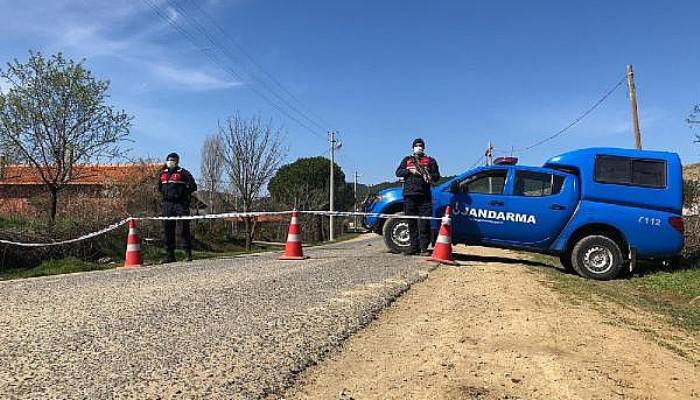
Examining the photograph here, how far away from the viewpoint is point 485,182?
9711 mm

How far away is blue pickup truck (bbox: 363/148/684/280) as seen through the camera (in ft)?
30.2

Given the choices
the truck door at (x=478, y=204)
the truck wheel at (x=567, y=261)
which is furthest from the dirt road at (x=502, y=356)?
the truck wheel at (x=567, y=261)

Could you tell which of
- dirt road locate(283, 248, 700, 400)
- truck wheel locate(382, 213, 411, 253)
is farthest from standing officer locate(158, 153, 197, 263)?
dirt road locate(283, 248, 700, 400)

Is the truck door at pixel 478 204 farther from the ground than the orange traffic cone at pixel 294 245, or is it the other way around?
the truck door at pixel 478 204

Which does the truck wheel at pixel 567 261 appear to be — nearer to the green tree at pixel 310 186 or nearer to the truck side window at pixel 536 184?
the truck side window at pixel 536 184

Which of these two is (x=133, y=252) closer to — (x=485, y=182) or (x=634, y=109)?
(x=485, y=182)

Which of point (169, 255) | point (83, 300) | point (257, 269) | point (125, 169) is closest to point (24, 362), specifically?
point (83, 300)

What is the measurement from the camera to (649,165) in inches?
375

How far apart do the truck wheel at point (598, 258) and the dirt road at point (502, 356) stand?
12.6ft

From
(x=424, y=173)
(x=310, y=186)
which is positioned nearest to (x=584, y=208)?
(x=424, y=173)

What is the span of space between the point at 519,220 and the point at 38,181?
52.8 feet

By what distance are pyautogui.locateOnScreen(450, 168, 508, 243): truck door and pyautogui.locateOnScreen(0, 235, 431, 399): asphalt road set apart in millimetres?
3107

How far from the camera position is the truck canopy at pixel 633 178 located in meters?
9.38

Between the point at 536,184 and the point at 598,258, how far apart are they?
1666 mm
